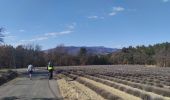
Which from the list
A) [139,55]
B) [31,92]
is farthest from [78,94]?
[139,55]

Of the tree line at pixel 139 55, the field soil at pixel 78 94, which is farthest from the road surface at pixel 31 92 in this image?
the tree line at pixel 139 55

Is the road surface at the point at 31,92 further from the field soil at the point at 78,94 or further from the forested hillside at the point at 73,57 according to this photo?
the forested hillside at the point at 73,57

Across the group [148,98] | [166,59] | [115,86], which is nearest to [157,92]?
[148,98]

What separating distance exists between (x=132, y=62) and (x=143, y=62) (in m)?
8.20

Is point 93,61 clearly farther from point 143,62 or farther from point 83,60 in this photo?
point 143,62

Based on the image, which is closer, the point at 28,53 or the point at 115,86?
the point at 115,86

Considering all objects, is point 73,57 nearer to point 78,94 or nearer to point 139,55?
point 139,55

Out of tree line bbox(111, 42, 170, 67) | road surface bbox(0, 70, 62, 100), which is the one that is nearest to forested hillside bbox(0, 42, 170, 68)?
tree line bbox(111, 42, 170, 67)

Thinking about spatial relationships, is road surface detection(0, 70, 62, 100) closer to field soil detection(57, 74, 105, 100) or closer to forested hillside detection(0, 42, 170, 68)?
field soil detection(57, 74, 105, 100)

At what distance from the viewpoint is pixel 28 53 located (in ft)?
472

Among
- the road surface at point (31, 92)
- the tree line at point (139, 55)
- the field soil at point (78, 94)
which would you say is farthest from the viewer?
the tree line at point (139, 55)

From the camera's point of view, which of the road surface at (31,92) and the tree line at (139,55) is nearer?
the road surface at (31,92)

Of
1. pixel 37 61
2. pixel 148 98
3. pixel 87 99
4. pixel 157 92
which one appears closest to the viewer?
pixel 148 98

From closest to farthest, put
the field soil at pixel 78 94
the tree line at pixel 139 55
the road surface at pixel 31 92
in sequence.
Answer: the field soil at pixel 78 94, the road surface at pixel 31 92, the tree line at pixel 139 55
